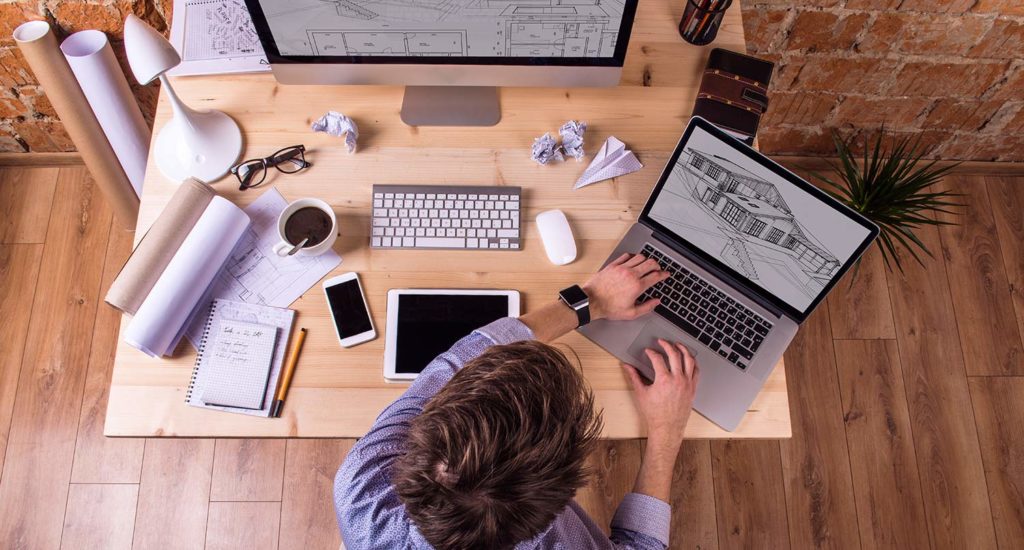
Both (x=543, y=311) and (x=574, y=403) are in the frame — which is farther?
(x=543, y=311)

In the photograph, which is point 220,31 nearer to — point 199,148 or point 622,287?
point 199,148

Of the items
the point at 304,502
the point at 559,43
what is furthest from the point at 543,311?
the point at 304,502

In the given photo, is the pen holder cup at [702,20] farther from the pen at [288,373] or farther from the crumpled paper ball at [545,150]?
the pen at [288,373]

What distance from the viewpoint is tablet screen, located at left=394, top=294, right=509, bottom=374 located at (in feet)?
3.77

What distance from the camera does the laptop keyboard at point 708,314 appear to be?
1177 millimetres

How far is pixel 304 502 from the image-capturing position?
1.80 metres

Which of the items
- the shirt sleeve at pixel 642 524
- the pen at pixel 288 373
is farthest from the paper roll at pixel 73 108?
the shirt sleeve at pixel 642 524

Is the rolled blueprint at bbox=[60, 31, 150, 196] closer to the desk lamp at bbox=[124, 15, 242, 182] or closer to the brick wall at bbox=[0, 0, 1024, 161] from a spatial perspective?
the brick wall at bbox=[0, 0, 1024, 161]

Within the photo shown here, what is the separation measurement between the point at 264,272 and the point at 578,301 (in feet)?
1.87

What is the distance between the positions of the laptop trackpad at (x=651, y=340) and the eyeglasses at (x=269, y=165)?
2.33 feet

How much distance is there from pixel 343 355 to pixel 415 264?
0.21 metres

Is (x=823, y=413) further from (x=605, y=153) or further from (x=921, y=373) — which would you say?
(x=605, y=153)

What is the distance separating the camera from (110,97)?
4.97 feet

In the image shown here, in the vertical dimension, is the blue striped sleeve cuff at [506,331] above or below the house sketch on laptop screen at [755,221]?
below
